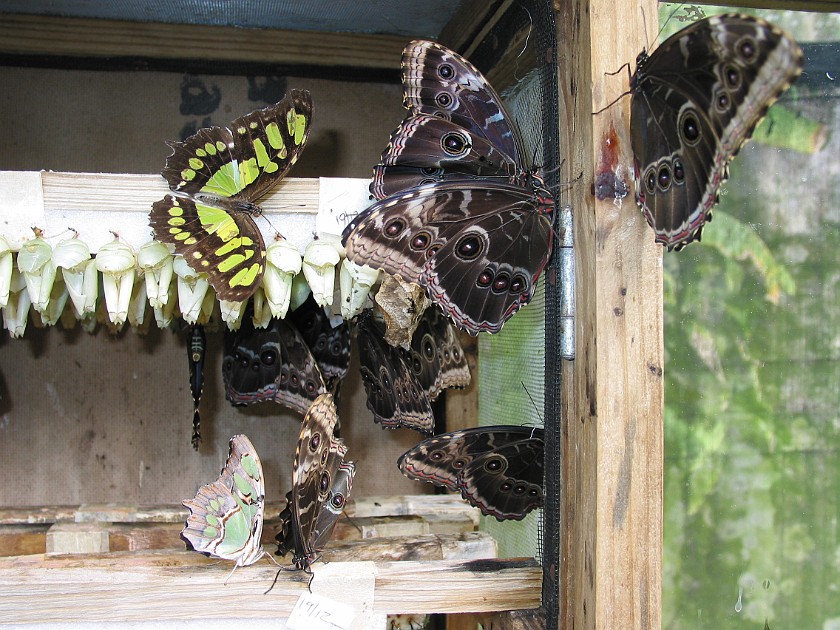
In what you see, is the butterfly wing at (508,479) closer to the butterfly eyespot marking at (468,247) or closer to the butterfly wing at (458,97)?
the butterfly eyespot marking at (468,247)

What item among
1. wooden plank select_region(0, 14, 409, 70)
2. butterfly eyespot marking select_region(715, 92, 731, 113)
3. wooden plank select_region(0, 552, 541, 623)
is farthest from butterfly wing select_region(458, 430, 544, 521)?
wooden plank select_region(0, 14, 409, 70)

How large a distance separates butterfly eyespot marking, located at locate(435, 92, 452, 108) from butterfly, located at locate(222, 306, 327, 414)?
0.66 metres

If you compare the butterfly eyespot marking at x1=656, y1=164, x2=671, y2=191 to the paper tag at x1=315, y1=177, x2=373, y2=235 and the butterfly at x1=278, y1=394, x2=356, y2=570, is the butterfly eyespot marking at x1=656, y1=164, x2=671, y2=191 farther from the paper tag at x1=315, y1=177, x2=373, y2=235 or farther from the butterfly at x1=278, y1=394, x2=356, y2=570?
the butterfly at x1=278, y1=394, x2=356, y2=570

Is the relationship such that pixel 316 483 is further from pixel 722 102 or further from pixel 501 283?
pixel 722 102

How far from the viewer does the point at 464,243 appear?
3.73ft

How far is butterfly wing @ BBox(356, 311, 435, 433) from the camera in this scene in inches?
65.3

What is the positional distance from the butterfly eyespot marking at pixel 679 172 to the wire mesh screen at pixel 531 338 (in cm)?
22

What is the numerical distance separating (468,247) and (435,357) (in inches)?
23.6

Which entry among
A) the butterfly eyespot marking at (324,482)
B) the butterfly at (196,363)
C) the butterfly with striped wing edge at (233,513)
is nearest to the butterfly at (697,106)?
the butterfly eyespot marking at (324,482)

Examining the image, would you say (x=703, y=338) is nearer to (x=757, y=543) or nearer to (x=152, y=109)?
(x=757, y=543)

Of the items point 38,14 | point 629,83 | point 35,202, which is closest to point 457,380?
point 629,83

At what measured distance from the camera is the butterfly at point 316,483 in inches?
48.8

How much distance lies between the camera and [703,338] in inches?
57.2

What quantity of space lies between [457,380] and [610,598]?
0.72m
